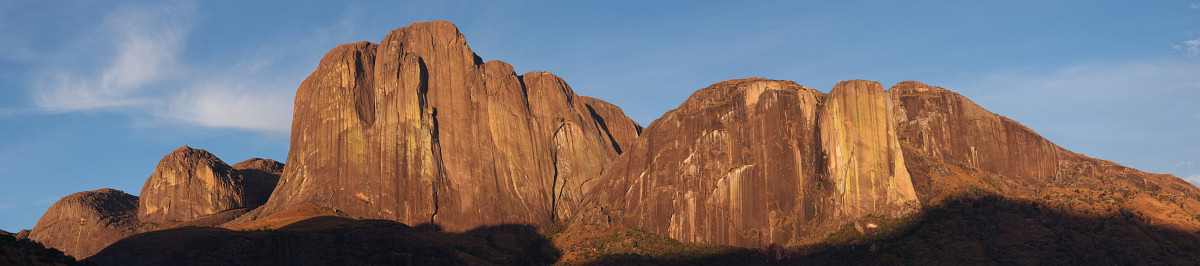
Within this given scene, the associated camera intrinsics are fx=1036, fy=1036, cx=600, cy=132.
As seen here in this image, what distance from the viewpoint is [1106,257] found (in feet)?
A: 327

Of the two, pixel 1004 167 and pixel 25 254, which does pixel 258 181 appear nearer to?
pixel 1004 167

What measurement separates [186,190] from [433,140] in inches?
1471

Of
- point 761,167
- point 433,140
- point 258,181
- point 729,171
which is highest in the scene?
point 433,140

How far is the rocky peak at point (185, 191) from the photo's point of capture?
5728 inches

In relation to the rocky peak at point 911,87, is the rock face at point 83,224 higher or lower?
lower

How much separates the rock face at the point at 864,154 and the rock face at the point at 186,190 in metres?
85.0

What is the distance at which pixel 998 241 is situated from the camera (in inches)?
4102

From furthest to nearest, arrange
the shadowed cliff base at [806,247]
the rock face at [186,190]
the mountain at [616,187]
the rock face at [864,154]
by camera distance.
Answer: the rock face at [186,190] → the rock face at [864,154] → the mountain at [616,187] → the shadowed cliff base at [806,247]

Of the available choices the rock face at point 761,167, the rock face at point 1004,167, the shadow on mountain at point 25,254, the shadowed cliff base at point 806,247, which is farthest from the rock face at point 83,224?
the rock face at point 1004,167

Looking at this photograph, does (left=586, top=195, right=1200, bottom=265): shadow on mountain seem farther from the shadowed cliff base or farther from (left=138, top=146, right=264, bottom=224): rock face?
(left=138, top=146, right=264, bottom=224): rock face

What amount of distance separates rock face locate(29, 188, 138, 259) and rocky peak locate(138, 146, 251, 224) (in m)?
3.45

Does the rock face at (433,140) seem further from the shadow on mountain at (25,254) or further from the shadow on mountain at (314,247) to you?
the shadow on mountain at (25,254)

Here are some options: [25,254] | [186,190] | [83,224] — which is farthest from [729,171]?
[25,254]

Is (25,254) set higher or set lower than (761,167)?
lower
